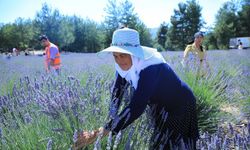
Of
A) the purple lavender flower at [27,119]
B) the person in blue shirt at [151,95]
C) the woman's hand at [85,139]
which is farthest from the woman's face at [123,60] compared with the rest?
the purple lavender flower at [27,119]

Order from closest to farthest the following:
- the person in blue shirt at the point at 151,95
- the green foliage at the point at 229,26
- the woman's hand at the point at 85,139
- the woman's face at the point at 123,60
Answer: the woman's hand at the point at 85,139
the person in blue shirt at the point at 151,95
the woman's face at the point at 123,60
the green foliage at the point at 229,26

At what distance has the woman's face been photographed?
210cm

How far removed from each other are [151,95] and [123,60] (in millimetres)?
284

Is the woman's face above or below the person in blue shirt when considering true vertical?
above

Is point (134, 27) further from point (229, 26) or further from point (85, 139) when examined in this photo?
point (85, 139)

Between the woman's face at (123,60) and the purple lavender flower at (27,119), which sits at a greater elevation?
the woman's face at (123,60)

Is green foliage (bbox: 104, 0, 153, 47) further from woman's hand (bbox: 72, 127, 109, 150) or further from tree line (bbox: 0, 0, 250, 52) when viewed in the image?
woman's hand (bbox: 72, 127, 109, 150)

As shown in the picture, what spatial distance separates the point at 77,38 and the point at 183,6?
16.0 m

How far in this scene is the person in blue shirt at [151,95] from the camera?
189cm

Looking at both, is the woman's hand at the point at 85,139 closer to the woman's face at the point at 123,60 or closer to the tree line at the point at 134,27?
the woman's face at the point at 123,60

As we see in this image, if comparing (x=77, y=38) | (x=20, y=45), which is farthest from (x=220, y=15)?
(x=20, y=45)

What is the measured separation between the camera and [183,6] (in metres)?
45.3

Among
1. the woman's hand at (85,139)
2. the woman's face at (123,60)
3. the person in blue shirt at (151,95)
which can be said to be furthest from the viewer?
the woman's face at (123,60)

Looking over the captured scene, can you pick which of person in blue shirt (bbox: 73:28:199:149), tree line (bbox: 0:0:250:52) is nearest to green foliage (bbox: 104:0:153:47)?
tree line (bbox: 0:0:250:52)
